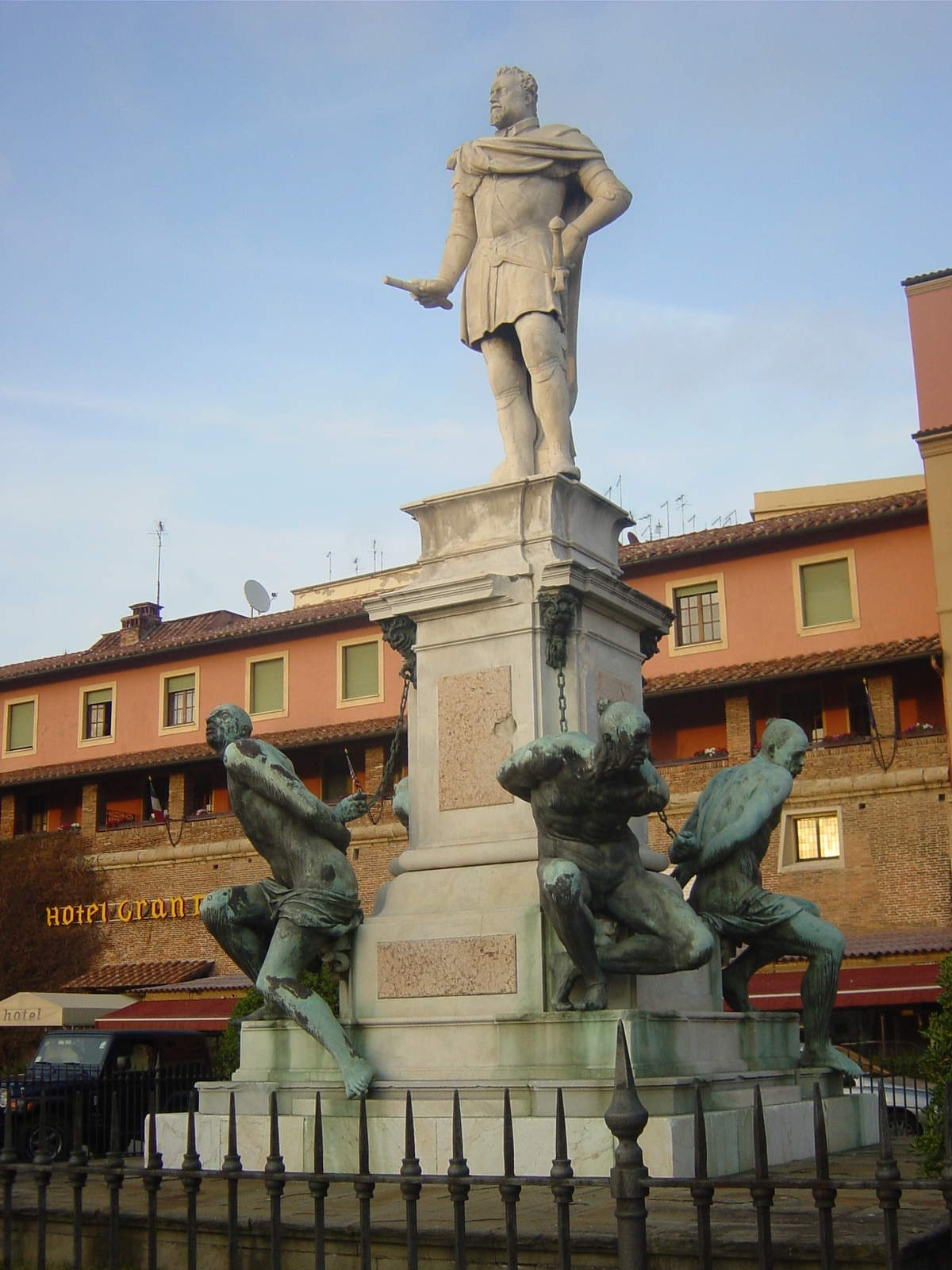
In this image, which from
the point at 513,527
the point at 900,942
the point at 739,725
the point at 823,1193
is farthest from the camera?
the point at 739,725

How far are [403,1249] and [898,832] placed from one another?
28154mm

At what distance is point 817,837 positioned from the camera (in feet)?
109

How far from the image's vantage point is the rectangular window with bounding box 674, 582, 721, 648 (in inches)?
1469

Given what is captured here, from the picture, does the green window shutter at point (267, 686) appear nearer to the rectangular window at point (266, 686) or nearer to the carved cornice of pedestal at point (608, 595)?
the rectangular window at point (266, 686)

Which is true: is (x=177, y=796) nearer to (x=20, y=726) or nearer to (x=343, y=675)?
(x=343, y=675)

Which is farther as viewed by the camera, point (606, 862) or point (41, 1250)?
point (606, 862)

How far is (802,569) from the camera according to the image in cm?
3638

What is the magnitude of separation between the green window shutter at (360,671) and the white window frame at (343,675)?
0.13ft

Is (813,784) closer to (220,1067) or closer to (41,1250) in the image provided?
(220,1067)

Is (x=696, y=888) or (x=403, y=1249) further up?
(x=696, y=888)

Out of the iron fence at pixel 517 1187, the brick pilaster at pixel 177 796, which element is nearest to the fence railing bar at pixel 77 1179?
the iron fence at pixel 517 1187

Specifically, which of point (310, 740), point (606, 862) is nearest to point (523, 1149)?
point (606, 862)

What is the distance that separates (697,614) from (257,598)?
16044 millimetres

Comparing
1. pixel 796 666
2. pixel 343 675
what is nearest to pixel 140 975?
pixel 343 675
